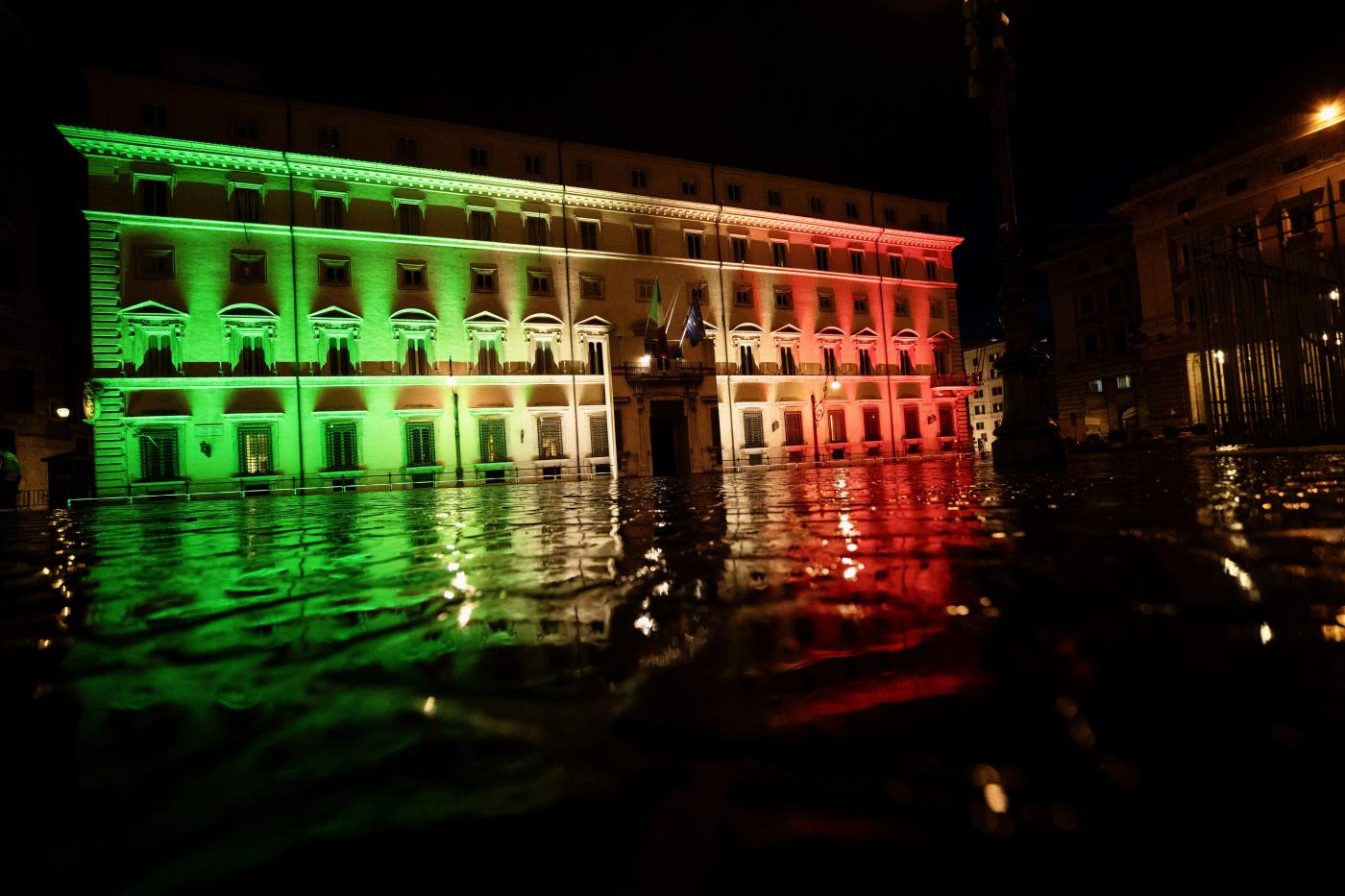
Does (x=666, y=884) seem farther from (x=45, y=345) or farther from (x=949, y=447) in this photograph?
(x=949, y=447)

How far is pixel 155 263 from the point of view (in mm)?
21953

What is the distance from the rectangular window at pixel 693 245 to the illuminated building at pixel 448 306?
24 centimetres

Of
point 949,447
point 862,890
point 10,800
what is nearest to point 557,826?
point 862,890

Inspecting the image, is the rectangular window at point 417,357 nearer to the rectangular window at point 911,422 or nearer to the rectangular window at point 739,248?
the rectangular window at point 739,248

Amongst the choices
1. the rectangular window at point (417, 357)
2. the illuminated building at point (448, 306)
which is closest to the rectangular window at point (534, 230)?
the illuminated building at point (448, 306)

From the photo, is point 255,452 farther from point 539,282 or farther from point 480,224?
point 539,282

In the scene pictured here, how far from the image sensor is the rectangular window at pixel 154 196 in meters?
21.9

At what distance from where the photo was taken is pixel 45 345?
2261 centimetres

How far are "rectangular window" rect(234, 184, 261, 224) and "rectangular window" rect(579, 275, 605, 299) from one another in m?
11.9

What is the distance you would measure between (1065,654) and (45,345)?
31386 millimetres

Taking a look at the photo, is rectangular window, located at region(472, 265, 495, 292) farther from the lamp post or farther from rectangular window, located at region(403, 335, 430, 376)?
the lamp post

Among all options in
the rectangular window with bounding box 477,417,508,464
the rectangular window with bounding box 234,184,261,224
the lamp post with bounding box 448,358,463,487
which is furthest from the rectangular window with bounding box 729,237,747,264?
the rectangular window with bounding box 234,184,261,224

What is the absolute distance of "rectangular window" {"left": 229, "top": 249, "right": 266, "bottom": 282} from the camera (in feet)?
74.9

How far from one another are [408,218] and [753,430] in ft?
56.2
